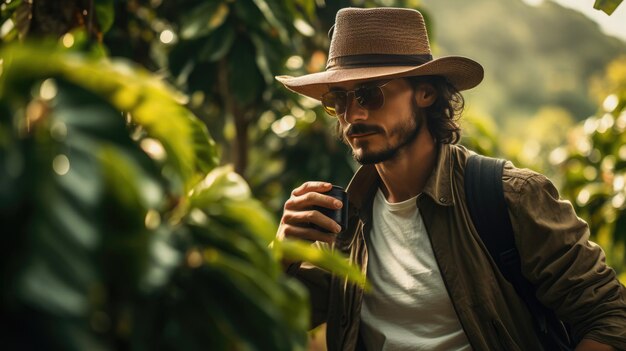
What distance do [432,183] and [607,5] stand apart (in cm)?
79

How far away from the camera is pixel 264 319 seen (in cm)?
128

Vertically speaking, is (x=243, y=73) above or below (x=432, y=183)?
below

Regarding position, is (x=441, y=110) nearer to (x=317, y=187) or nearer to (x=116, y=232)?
(x=317, y=187)

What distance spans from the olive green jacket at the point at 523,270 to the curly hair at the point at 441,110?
28cm

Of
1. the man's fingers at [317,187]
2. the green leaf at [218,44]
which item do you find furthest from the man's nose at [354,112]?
the green leaf at [218,44]

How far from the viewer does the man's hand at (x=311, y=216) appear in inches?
98.1

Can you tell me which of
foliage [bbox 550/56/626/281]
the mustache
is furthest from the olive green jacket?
foliage [bbox 550/56/626/281]

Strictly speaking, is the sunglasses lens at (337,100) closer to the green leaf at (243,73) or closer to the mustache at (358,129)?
the mustache at (358,129)

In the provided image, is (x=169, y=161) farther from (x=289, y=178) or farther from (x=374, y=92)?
(x=289, y=178)

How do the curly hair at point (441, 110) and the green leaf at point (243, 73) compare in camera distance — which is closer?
the curly hair at point (441, 110)

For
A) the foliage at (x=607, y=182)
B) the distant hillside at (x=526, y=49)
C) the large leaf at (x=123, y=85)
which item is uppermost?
the large leaf at (x=123, y=85)

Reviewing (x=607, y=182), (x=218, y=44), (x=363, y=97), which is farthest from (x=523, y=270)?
(x=607, y=182)

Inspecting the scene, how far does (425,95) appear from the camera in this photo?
3.10 m

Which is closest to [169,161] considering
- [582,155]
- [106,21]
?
[106,21]
